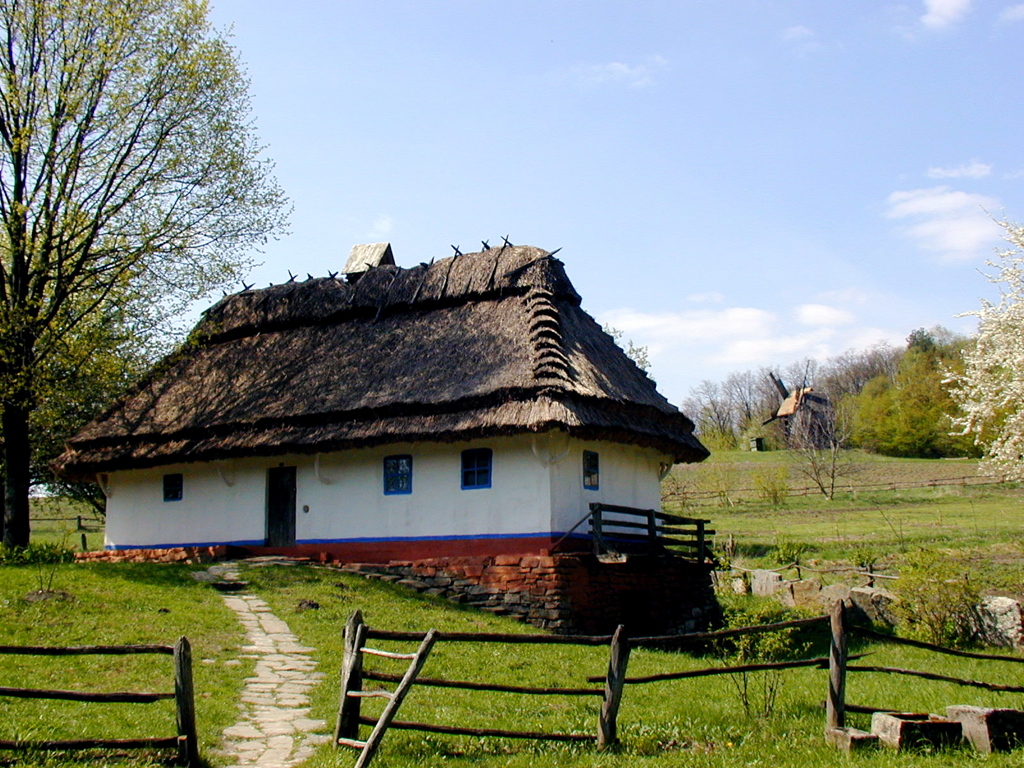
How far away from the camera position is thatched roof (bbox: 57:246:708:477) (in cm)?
1775

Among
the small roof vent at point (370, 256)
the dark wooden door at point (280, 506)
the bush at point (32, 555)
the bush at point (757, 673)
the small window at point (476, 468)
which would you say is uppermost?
the small roof vent at point (370, 256)

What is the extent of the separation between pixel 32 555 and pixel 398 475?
23.3 feet


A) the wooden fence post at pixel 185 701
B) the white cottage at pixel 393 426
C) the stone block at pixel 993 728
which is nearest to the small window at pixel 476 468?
the white cottage at pixel 393 426

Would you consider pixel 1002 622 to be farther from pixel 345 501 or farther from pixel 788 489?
pixel 788 489

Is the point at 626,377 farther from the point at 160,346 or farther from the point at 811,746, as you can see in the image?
the point at 811,746

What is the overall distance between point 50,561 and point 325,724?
449 inches

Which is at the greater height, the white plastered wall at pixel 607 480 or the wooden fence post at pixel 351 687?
the white plastered wall at pixel 607 480

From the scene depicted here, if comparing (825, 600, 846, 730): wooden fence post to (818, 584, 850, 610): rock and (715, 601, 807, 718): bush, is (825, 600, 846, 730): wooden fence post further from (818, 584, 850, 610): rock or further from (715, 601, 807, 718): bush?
(818, 584, 850, 610): rock

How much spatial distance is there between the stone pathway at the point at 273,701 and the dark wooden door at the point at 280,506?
206 inches

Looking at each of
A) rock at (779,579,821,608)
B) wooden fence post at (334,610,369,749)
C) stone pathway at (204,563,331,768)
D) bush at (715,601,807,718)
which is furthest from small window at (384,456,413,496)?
wooden fence post at (334,610,369,749)

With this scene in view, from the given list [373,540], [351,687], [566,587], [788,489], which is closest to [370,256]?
[373,540]

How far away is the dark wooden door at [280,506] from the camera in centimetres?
2027

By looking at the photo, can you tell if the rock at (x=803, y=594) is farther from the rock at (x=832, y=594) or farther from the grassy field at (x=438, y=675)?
the grassy field at (x=438, y=675)

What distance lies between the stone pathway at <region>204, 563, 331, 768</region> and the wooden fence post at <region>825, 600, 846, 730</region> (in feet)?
14.8
